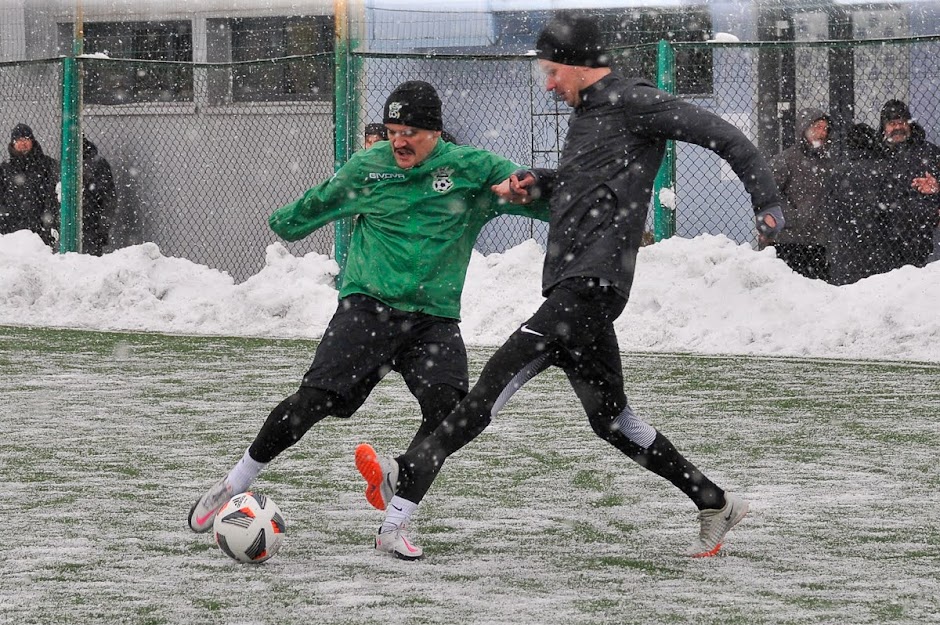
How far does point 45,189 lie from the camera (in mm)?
16438

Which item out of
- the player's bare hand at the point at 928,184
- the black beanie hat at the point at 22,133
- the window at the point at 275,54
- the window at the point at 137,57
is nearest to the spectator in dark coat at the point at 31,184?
the black beanie hat at the point at 22,133

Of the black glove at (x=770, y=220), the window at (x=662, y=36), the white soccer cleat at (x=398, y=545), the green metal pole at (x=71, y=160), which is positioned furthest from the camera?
the green metal pole at (x=71, y=160)

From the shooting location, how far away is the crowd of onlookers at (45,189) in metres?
16.5

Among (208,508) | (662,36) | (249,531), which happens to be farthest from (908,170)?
(249,531)

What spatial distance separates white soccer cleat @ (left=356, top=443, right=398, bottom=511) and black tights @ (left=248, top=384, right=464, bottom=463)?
29cm

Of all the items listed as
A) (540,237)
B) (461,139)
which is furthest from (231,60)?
(540,237)

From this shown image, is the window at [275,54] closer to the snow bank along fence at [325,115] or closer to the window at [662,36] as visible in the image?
the snow bank along fence at [325,115]

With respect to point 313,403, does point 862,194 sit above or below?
above

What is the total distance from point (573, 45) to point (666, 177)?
8.55 m

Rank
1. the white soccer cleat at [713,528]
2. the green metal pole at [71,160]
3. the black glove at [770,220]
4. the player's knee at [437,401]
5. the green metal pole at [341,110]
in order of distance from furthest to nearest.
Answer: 1. the green metal pole at [71,160]
2. the green metal pole at [341,110]
3. the player's knee at [437,401]
4. the white soccer cleat at [713,528]
5. the black glove at [770,220]

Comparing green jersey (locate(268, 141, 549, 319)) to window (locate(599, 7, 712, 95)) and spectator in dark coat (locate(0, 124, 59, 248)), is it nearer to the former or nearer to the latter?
window (locate(599, 7, 712, 95))

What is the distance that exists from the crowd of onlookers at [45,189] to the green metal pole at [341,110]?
116 inches

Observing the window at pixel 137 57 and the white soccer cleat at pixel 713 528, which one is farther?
the window at pixel 137 57

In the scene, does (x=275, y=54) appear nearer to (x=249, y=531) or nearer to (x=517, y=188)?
(x=517, y=188)
